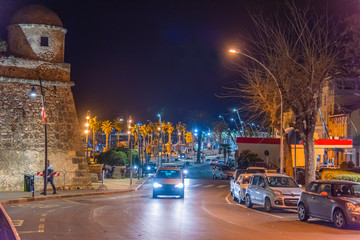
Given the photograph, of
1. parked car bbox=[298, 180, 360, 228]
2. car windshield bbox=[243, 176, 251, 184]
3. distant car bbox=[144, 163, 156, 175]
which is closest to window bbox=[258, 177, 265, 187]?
car windshield bbox=[243, 176, 251, 184]

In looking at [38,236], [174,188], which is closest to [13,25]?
[174,188]

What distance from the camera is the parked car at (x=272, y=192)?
840 inches

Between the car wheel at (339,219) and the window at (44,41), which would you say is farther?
the window at (44,41)

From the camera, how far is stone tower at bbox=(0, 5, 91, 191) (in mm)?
30750

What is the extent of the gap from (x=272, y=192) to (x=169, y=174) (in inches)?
367

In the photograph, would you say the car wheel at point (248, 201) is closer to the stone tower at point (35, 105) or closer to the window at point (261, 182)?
the window at point (261, 182)

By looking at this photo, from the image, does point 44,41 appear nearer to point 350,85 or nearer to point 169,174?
point 169,174

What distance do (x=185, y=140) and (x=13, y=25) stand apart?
16313cm

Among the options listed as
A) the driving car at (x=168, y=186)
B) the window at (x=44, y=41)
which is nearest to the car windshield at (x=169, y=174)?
the driving car at (x=168, y=186)

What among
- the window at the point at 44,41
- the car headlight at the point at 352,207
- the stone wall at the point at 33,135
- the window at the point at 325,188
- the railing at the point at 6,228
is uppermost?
the window at the point at 44,41

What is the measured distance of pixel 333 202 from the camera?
16375mm

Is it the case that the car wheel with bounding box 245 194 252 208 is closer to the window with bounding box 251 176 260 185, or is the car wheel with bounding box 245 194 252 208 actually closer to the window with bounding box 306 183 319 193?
the window with bounding box 251 176 260 185

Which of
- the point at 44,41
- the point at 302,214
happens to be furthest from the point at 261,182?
the point at 44,41

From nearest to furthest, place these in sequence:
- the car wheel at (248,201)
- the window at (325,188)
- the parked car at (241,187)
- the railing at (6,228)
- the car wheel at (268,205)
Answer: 1. the railing at (6,228)
2. the window at (325,188)
3. the car wheel at (268,205)
4. the car wheel at (248,201)
5. the parked car at (241,187)
